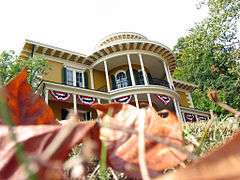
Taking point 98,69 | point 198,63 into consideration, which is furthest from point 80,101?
point 198,63

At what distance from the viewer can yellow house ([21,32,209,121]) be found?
739 inches

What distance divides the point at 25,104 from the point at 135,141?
15cm

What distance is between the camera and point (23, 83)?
0.41m

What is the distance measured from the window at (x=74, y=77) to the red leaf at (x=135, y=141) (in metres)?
20.0

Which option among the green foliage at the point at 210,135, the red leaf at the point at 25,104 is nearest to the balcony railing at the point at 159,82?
the green foliage at the point at 210,135

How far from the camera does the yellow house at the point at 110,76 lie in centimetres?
Answer: 1878

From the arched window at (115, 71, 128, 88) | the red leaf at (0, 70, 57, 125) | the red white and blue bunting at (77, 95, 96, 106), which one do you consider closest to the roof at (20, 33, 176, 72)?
the arched window at (115, 71, 128, 88)

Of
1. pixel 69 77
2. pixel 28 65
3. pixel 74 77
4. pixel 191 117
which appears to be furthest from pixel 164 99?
pixel 28 65

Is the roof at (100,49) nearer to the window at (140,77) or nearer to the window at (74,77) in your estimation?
the window at (74,77)

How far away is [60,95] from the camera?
1808 cm

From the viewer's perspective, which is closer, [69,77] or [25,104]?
[25,104]

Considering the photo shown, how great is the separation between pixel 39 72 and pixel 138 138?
16.7 metres

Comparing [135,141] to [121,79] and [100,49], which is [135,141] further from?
[121,79]

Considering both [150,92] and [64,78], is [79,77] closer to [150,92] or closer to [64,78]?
[64,78]
